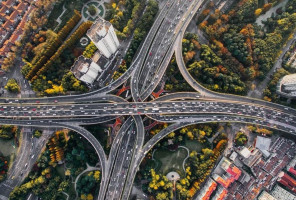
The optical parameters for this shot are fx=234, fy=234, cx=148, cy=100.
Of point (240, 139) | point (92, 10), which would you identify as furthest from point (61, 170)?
point (240, 139)

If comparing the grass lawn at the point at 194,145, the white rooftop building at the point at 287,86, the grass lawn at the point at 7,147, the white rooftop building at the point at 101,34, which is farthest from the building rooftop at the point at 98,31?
the white rooftop building at the point at 287,86

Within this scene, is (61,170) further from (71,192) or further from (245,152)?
(245,152)

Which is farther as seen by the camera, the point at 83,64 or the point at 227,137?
the point at 227,137

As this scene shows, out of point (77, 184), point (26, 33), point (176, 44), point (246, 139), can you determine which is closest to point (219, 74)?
point (176, 44)

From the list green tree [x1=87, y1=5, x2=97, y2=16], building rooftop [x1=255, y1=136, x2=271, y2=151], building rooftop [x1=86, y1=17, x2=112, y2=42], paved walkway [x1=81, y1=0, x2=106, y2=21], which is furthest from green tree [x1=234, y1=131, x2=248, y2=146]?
green tree [x1=87, y1=5, x2=97, y2=16]

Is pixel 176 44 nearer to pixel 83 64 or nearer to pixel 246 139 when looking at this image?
pixel 83 64

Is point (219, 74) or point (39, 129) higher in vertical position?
point (219, 74)

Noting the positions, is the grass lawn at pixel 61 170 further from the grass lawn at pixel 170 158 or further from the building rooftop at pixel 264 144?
the building rooftop at pixel 264 144
